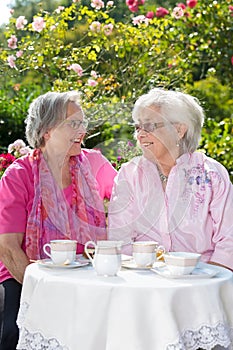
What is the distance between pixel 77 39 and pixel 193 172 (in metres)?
2.65

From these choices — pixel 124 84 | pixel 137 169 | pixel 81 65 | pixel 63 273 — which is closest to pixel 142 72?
pixel 124 84

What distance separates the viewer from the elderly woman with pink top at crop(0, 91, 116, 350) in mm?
2795

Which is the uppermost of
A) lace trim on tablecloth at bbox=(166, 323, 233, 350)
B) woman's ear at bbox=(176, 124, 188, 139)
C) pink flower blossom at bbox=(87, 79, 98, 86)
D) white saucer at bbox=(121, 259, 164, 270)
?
pink flower blossom at bbox=(87, 79, 98, 86)

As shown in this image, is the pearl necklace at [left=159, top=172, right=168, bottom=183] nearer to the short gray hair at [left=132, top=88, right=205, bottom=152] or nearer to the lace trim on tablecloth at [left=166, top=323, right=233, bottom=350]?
the short gray hair at [left=132, top=88, right=205, bottom=152]

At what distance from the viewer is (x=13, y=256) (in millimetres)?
2777

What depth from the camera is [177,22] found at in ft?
20.2

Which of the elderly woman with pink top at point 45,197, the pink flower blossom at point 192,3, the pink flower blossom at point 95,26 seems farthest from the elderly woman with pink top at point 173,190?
the pink flower blossom at point 192,3

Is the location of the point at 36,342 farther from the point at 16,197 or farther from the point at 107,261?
the point at 16,197

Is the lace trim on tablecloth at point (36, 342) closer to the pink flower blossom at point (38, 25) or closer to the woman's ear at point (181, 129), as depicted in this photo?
the woman's ear at point (181, 129)

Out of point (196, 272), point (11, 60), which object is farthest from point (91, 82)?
point (196, 272)

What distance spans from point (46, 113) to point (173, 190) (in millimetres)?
625

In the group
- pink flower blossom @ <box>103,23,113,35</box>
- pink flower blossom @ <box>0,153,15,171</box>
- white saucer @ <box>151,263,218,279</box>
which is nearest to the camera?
white saucer @ <box>151,263,218,279</box>

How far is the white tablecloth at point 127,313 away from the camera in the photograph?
2.12m

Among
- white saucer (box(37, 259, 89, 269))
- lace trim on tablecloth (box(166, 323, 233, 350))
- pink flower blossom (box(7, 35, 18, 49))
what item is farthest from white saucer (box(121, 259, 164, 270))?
pink flower blossom (box(7, 35, 18, 49))
